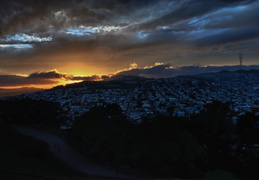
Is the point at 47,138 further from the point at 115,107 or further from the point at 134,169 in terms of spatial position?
the point at 134,169

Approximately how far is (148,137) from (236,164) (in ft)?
32.6

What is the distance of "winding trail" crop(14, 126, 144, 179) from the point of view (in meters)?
21.2

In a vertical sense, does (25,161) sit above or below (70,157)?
above

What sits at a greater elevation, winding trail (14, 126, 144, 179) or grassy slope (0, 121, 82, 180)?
grassy slope (0, 121, 82, 180)

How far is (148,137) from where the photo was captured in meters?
22.6

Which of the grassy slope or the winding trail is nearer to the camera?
the grassy slope

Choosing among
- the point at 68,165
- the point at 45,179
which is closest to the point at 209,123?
the point at 68,165

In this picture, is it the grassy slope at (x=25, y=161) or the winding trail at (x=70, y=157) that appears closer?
the grassy slope at (x=25, y=161)

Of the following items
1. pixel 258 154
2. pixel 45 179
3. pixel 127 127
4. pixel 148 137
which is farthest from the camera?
pixel 127 127

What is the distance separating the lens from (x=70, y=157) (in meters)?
24.6

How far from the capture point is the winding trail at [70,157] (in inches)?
833

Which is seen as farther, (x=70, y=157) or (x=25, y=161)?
(x=70, y=157)

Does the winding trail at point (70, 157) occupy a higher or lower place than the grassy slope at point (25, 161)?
lower

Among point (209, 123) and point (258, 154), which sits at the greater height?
point (209, 123)
